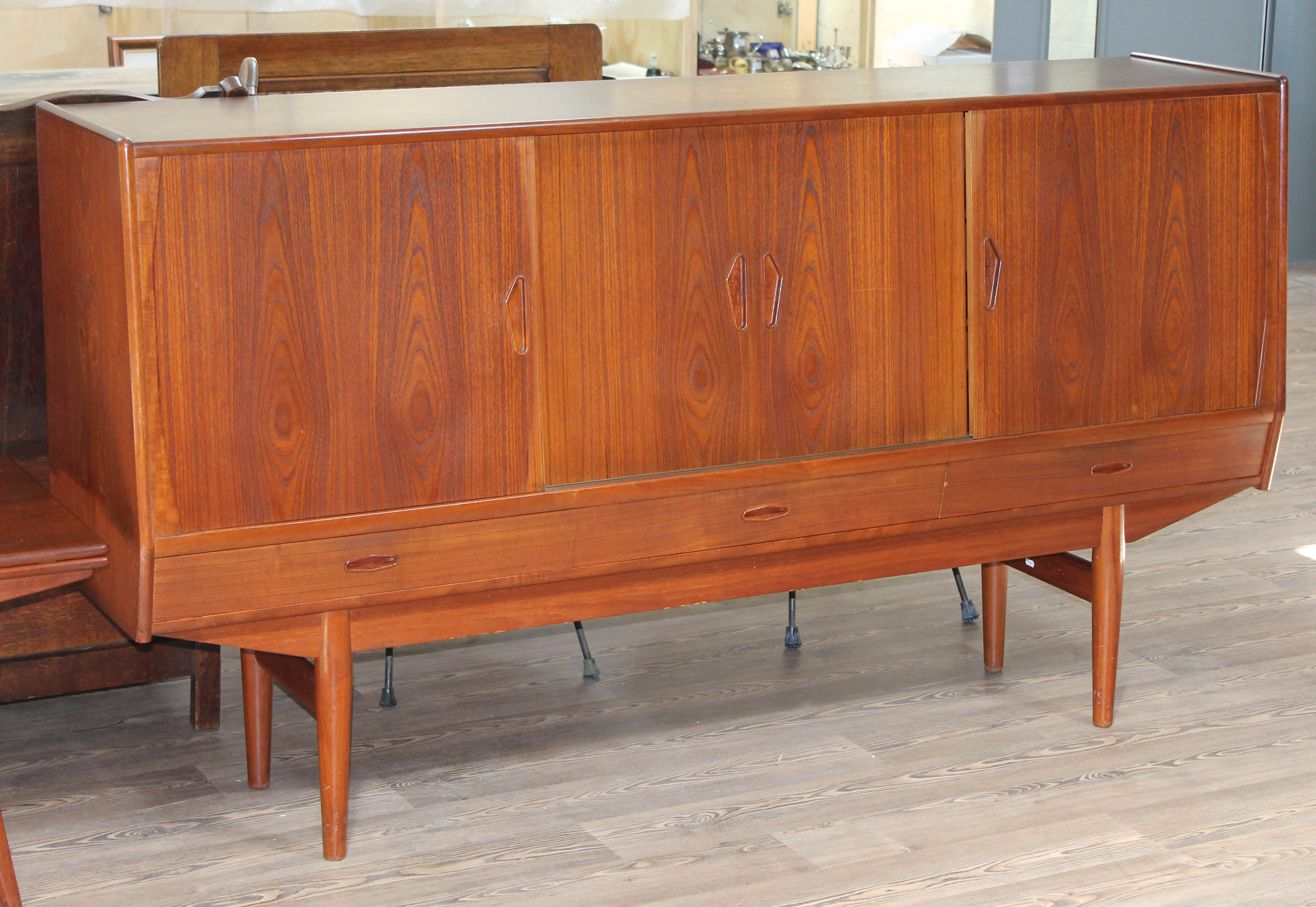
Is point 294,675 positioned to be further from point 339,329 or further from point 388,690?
point 339,329

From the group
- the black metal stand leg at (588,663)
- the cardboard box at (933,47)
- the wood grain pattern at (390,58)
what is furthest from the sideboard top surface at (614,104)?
the cardboard box at (933,47)

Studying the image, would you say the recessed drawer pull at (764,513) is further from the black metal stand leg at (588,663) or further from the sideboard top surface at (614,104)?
the black metal stand leg at (588,663)

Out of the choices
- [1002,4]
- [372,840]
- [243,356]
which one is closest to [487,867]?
[372,840]

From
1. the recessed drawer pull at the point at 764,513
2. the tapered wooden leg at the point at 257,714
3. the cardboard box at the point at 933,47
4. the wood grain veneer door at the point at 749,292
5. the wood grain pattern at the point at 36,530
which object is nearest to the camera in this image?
the wood grain pattern at the point at 36,530

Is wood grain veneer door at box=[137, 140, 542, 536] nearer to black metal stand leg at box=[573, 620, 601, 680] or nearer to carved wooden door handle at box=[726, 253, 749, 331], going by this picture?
carved wooden door handle at box=[726, 253, 749, 331]

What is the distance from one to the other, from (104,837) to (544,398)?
959 mm

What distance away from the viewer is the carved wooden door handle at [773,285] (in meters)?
2.23

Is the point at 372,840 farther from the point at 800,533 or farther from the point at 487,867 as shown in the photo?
the point at 800,533

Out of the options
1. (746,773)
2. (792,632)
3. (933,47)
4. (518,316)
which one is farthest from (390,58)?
(933,47)

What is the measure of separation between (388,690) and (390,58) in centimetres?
122

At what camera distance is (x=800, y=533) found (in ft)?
7.76

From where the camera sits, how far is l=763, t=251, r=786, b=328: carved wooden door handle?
87.7 inches

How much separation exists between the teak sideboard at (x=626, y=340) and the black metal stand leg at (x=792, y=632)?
530 mm

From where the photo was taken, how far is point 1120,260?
8.09ft
